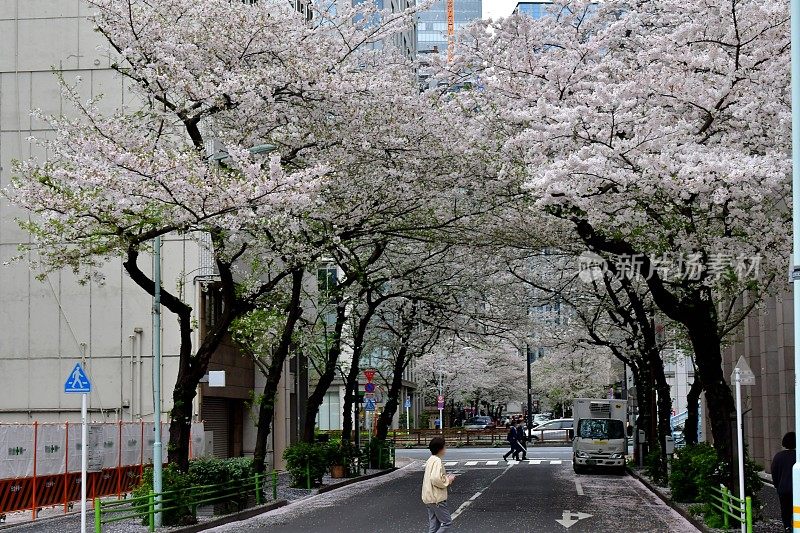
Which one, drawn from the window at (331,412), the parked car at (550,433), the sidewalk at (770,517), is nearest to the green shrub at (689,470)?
the sidewalk at (770,517)

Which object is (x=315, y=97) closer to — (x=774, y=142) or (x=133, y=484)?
(x=774, y=142)

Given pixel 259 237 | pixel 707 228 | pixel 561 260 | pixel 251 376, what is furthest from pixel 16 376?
pixel 707 228

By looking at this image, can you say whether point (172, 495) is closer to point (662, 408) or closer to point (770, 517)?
point (770, 517)

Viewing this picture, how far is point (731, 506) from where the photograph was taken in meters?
15.9

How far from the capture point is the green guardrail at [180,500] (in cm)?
1722

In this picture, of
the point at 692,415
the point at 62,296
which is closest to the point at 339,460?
the point at 62,296

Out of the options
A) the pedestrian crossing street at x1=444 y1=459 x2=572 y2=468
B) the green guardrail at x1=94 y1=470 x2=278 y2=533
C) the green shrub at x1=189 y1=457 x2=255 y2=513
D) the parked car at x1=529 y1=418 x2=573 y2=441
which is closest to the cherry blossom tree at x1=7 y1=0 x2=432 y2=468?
the green guardrail at x1=94 y1=470 x2=278 y2=533

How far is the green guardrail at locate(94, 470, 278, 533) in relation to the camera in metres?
17.2

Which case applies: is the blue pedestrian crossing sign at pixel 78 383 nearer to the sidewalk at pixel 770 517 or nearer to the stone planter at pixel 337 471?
the sidewalk at pixel 770 517

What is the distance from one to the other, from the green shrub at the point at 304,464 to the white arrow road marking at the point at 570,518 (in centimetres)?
1043

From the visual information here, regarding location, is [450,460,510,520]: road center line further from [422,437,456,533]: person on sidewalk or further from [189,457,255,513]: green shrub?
[422,437,456,533]: person on sidewalk

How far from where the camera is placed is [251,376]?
38.8 meters

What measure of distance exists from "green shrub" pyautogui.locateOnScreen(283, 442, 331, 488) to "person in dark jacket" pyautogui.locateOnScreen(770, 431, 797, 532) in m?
18.0

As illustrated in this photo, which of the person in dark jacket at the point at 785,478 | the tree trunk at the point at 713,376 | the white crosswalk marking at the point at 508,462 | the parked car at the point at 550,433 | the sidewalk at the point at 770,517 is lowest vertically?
the parked car at the point at 550,433
